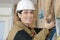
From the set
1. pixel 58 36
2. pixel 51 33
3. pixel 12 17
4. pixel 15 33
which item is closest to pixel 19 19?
pixel 15 33

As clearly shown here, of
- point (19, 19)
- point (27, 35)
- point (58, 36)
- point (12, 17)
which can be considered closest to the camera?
point (58, 36)

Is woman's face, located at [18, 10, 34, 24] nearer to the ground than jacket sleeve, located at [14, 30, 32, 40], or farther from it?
farther from it

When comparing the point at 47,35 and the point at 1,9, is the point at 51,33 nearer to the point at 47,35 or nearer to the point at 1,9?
the point at 47,35

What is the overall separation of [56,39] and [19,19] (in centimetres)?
35

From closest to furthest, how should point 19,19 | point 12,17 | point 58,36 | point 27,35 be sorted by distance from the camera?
point 58,36 → point 27,35 → point 19,19 → point 12,17

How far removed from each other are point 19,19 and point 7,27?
4.12 ft

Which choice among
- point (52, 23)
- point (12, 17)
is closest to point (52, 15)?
point (52, 23)

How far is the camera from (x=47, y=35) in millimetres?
1079

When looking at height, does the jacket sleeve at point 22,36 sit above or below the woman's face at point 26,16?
below

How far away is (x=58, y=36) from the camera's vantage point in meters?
0.93

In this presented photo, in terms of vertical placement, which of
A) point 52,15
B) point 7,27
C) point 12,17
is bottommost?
point 7,27

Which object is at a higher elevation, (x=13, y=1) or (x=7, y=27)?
(x=13, y=1)

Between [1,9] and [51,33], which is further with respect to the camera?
[1,9]

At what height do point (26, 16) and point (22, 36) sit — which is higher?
point (26, 16)
